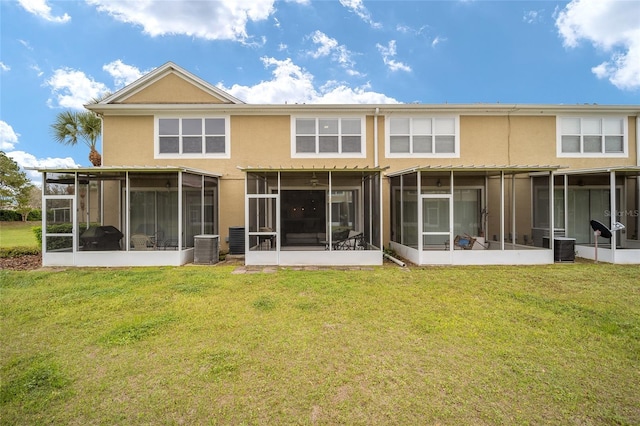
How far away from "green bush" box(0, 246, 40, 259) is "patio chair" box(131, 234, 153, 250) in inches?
172

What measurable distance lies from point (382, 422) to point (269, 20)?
18.6 metres

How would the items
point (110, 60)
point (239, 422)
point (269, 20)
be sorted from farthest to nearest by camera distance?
point (269, 20) < point (110, 60) < point (239, 422)

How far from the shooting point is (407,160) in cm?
1198

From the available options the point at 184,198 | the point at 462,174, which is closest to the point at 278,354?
the point at 184,198

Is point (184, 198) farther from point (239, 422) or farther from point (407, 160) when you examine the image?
point (239, 422)

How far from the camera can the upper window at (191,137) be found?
11.8 meters

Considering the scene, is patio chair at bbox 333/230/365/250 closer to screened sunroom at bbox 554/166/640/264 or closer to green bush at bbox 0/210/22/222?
screened sunroom at bbox 554/166/640/264

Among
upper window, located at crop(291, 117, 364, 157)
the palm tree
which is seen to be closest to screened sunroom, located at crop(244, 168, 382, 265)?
upper window, located at crop(291, 117, 364, 157)

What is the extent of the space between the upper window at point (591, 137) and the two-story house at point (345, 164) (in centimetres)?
4

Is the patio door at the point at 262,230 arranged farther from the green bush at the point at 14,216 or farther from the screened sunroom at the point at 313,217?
the green bush at the point at 14,216

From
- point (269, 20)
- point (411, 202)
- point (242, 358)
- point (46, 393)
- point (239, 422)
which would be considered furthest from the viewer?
point (269, 20)

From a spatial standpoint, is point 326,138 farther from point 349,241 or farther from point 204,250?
point 204,250

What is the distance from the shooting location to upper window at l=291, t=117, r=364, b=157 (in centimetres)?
1188

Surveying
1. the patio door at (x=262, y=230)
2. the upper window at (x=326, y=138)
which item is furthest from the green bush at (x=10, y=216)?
the upper window at (x=326, y=138)
